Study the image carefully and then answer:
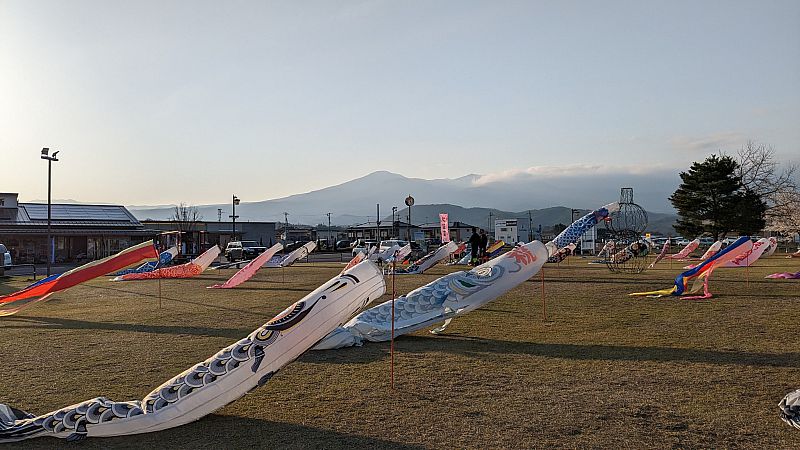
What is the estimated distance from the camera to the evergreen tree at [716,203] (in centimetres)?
4850

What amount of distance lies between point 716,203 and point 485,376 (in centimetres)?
4751

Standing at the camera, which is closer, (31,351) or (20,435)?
(20,435)

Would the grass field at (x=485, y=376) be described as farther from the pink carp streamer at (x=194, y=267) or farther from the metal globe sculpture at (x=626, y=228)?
the pink carp streamer at (x=194, y=267)

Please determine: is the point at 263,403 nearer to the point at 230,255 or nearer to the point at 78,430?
the point at 78,430

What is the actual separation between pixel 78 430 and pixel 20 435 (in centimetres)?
60

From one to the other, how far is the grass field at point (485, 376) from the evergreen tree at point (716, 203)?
3660cm

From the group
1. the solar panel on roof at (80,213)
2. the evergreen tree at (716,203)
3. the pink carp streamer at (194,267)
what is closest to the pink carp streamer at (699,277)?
the pink carp streamer at (194,267)

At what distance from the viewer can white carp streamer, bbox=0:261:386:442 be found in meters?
5.98

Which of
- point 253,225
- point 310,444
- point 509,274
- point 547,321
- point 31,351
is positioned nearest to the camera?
point 310,444

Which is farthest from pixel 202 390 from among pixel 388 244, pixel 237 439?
pixel 388 244

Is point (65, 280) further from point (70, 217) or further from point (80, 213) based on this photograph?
point (80, 213)

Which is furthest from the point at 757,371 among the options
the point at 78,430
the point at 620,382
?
the point at 78,430

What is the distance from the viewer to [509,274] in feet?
38.5

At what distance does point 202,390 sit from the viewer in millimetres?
6215
